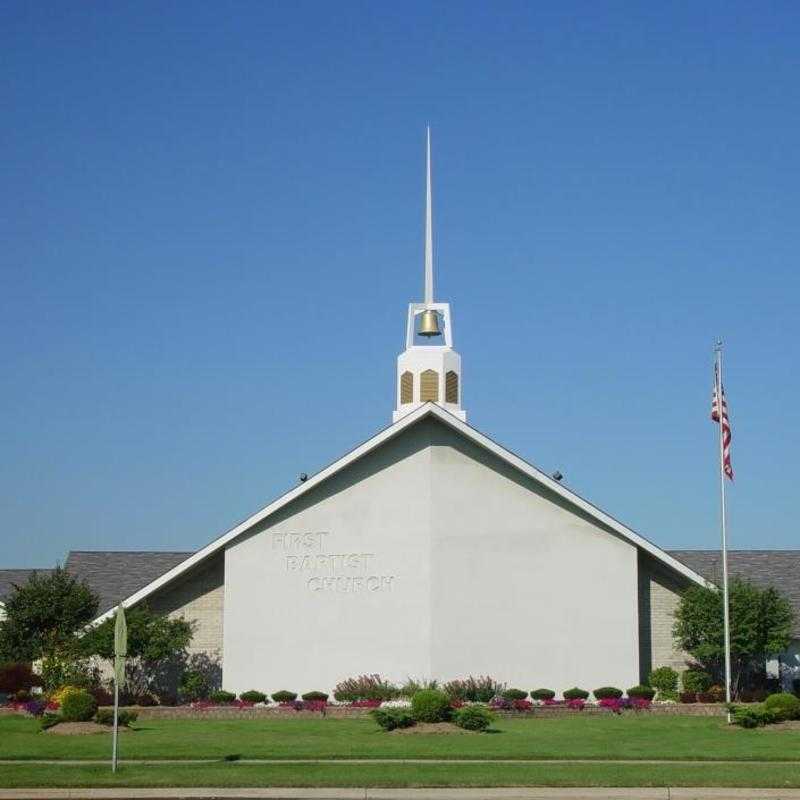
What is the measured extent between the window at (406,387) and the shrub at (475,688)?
32.3 ft

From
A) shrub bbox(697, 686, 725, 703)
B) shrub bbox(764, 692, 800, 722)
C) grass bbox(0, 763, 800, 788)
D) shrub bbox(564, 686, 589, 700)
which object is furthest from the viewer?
shrub bbox(697, 686, 725, 703)

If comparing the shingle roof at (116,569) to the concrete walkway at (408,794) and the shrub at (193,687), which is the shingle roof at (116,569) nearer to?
the shrub at (193,687)

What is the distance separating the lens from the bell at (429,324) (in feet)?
153

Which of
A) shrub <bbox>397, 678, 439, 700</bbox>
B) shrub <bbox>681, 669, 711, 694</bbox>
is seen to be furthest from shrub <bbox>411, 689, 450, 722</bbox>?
shrub <bbox>681, 669, 711, 694</bbox>

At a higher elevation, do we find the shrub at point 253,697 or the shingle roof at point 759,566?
the shingle roof at point 759,566

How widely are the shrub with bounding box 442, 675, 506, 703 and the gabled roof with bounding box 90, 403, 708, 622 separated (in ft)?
19.5

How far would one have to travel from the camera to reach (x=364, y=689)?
41062mm

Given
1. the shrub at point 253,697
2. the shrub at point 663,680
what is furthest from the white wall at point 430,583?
the shrub at point 663,680

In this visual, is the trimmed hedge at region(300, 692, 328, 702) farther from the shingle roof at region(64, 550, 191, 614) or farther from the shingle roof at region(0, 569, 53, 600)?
the shingle roof at region(0, 569, 53, 600)

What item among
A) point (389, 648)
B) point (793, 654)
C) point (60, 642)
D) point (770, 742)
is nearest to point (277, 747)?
point (770, 742)

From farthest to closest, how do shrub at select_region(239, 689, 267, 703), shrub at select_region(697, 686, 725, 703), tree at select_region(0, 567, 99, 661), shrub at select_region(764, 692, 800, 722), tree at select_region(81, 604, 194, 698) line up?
tree at select_region(0, 567, 99, 661) < tree at select_region(81, 604, 194, 698) < shrub at select_region(239, 689, 267, 703) < shrub at select_region(697, 686, 725, 703) < shrub at select_region(764, 692, 800, 722)

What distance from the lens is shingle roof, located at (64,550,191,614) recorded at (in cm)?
4888

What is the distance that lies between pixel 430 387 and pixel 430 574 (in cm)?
696

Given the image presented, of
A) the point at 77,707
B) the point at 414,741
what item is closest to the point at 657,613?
the point at 414,741
